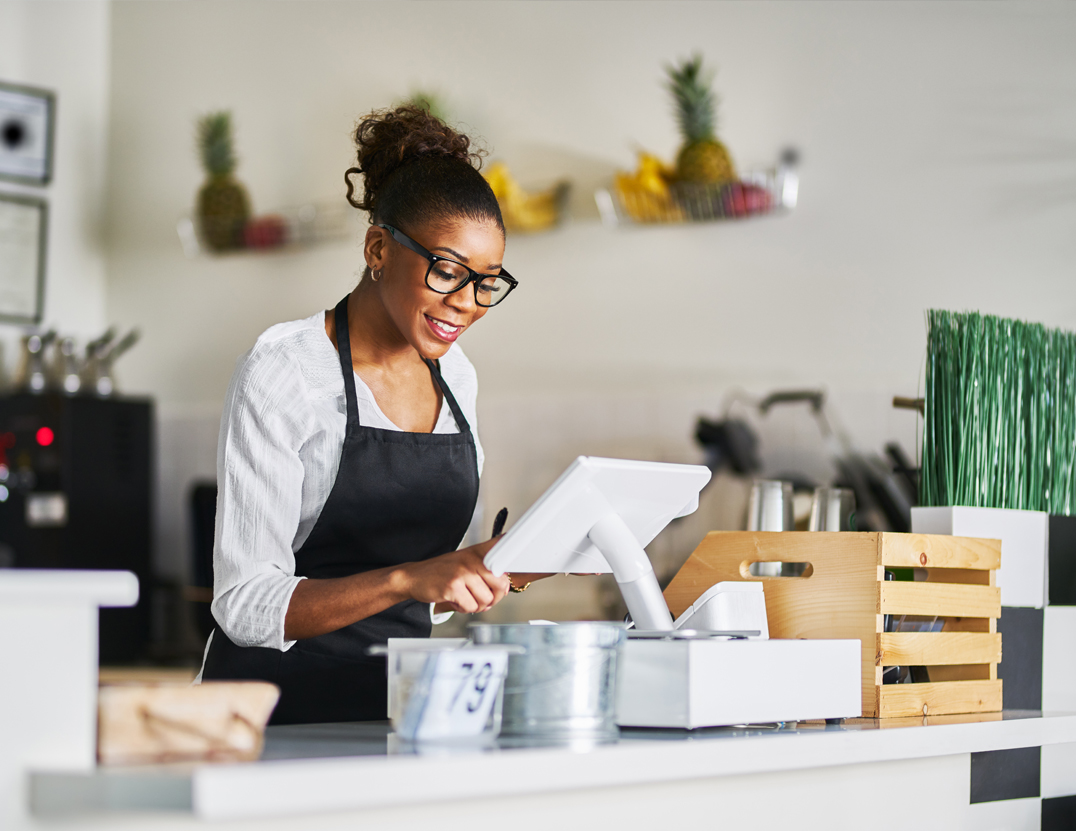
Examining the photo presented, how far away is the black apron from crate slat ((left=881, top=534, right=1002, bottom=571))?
599mm

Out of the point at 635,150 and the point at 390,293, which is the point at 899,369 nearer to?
the point at 635,150

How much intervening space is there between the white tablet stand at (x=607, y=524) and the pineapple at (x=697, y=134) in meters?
2.14

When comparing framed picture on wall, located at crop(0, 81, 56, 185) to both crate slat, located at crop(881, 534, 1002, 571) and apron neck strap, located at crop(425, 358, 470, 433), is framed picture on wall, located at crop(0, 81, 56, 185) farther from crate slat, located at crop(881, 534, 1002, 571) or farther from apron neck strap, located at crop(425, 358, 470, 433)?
crate slat, located at crop(881, 534, 1002, 571)

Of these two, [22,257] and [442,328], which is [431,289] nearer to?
[442,328]

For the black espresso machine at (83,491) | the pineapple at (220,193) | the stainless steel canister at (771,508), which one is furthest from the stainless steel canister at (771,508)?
the pineapple at (220,193)

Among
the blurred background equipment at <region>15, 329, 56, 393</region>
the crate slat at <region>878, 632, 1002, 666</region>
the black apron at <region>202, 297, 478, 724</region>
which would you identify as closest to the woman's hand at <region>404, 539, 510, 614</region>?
the black apron at <region>202, 297, 478, 724</region>

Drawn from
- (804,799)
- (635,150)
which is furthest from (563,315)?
(804,799)

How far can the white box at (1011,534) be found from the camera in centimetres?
165

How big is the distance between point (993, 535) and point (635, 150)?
2088 mm

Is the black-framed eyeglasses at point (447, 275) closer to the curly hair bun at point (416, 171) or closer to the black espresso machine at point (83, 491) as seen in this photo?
the curly hair bun at point (416, 171)

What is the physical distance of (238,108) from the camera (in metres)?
4.25

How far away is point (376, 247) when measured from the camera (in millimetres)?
1562

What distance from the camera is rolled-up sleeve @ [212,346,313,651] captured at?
1321 mm

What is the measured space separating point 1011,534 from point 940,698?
1.21 feet
